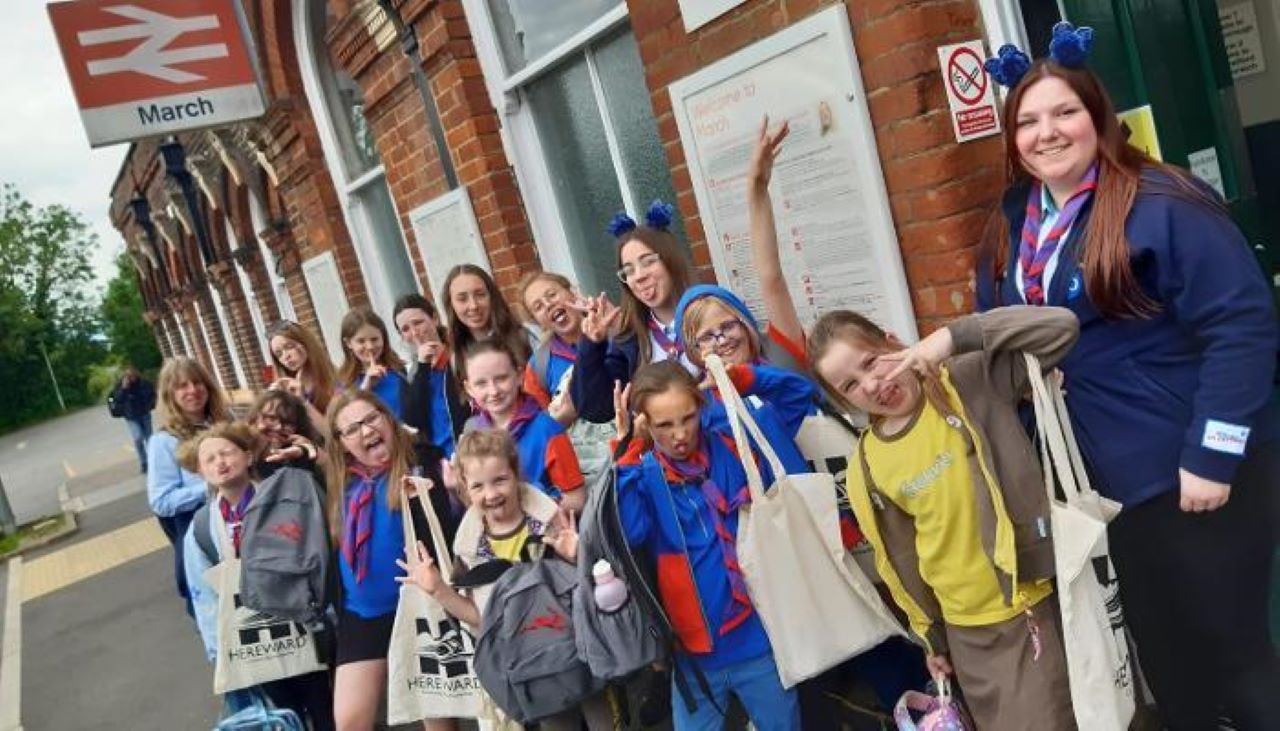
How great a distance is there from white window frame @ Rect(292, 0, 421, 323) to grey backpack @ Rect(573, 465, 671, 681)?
4.59m

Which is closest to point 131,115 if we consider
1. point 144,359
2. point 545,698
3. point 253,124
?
point 253,124

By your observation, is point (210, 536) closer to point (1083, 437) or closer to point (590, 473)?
point (590, 473)

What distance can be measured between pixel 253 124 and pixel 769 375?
6586 mm

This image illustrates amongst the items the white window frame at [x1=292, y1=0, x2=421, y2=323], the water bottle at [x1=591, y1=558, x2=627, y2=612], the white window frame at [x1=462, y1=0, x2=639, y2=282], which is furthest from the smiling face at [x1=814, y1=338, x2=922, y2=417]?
the white window frame at [x1=292, y1=0, x2=421, y2=323]

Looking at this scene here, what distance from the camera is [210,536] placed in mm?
3775

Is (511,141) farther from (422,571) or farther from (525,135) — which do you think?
(422,571)

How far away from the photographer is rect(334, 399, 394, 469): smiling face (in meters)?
3.17

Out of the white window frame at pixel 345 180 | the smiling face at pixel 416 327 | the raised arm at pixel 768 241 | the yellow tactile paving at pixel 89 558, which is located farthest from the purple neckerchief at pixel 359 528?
the yellow tactile paving at pixel 89 558

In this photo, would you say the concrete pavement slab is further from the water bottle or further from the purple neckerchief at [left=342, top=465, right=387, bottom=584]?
the water bottle

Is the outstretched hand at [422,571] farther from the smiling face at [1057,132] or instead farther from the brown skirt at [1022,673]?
the smiling face at [1057,132]

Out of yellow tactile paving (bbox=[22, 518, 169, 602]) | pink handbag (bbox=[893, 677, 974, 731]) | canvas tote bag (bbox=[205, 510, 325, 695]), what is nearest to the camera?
pink handbag (bbox=[893, 677, 974, 731])

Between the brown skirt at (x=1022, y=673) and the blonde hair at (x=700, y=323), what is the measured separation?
3.18ft

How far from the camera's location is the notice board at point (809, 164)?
2738 mm

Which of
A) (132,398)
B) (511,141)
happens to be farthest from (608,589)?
(132,398)
